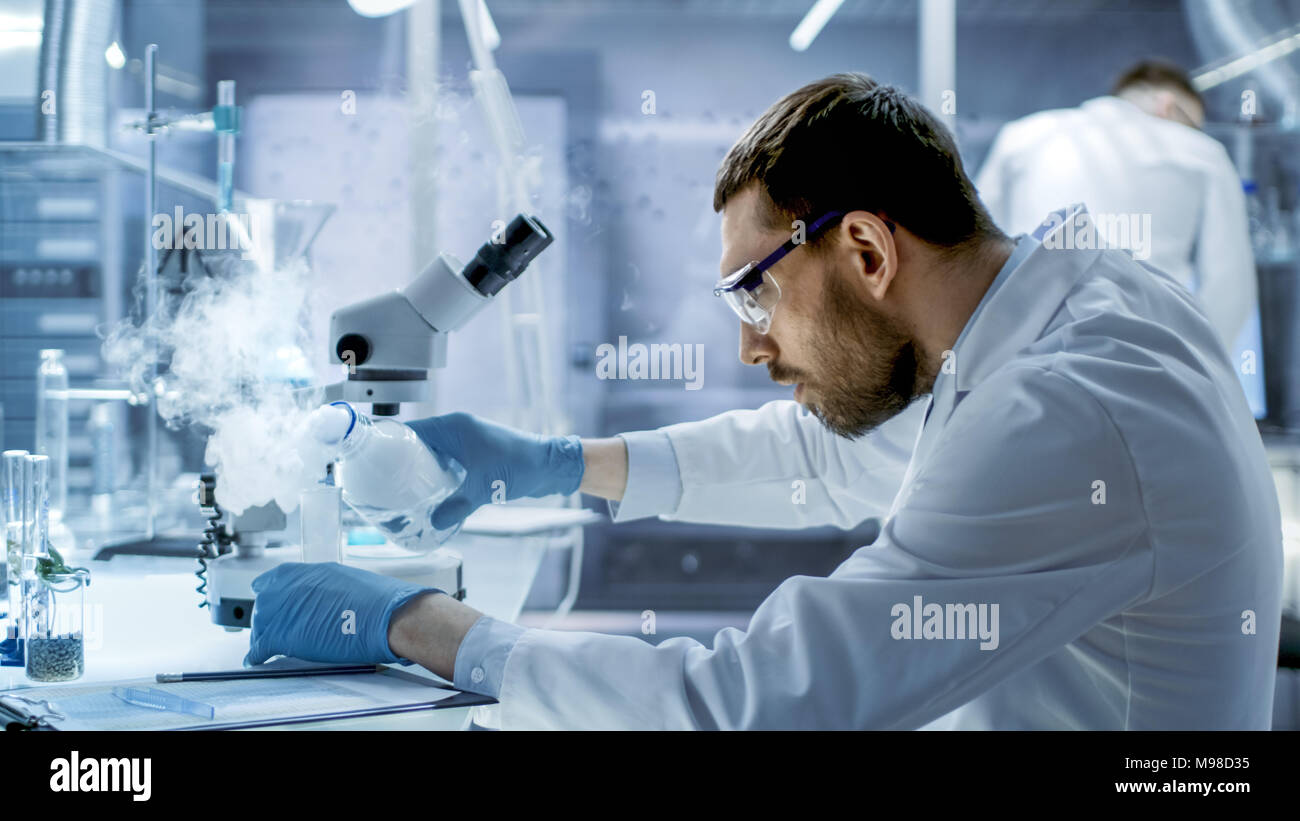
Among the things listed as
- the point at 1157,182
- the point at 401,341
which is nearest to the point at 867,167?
the point at 401,341

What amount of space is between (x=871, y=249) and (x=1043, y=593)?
423mm

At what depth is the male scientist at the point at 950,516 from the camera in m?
0.86

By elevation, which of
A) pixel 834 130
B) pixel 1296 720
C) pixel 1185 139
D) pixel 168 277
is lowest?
pixel 1296 720

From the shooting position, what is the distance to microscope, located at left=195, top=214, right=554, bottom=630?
1189mm

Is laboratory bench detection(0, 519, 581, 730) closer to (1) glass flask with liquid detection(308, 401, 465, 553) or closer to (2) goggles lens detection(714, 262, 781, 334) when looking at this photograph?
(1) glass flask with liquid detection(308, 401, 465, 553)

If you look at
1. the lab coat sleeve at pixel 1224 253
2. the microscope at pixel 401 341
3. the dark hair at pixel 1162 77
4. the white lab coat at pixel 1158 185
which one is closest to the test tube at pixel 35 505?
the microscope at pixel 401 341

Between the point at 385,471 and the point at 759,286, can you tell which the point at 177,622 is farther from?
the point at 759,286

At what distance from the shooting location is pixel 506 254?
1211 millimetres

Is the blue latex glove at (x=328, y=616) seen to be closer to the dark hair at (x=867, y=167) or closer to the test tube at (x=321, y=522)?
the test tube at (x=321, y=522)

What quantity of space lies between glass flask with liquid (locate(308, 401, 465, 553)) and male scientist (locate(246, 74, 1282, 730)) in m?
0.11

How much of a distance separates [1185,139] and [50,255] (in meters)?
3.19
